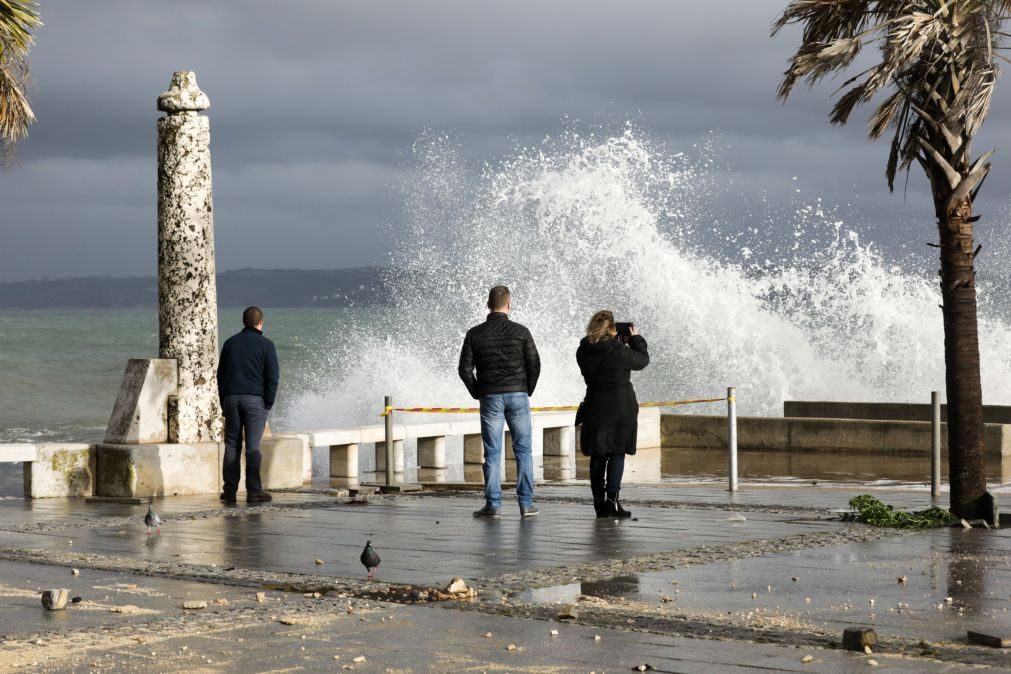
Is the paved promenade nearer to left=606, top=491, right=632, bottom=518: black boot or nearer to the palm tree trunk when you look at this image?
left=606, top=491, right=632, bottom=518: black boot

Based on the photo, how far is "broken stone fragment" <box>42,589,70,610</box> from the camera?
7504mm

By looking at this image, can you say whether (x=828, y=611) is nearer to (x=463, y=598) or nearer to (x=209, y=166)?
(x=463, y=598)

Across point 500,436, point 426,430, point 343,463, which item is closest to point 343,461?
point 343,463

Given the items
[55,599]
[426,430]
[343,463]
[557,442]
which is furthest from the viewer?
[557,442]

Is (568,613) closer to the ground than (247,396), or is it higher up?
closer to the ground

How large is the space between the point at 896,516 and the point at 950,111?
298cm

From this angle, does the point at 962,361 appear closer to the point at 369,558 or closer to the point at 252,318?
the point at 369,558

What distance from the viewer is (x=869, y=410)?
1039 inches

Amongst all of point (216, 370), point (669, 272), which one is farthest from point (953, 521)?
point (669, 272)

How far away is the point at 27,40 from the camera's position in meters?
15.8

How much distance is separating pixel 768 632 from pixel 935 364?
106 feet

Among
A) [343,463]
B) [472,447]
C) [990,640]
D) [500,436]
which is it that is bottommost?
[990,640]

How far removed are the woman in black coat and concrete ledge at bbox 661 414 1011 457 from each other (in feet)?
34.7

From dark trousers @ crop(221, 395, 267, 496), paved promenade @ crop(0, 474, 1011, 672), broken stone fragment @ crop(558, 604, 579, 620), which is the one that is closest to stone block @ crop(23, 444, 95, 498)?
dark trousers @ crop(221, 395, 267, 496)
